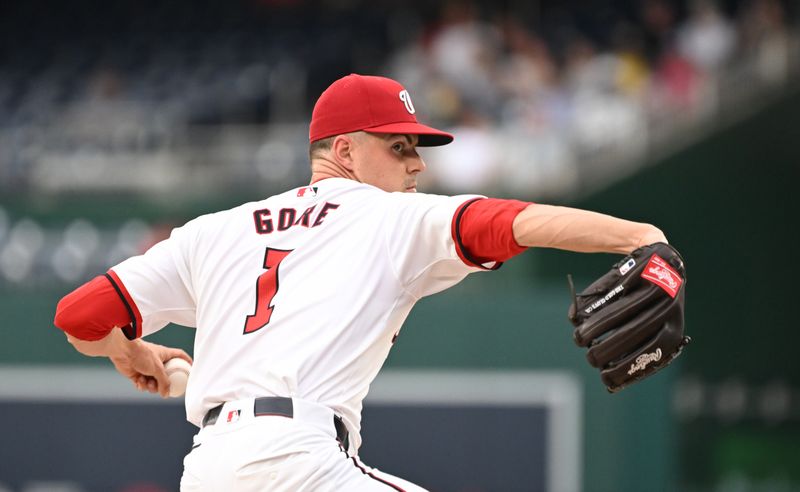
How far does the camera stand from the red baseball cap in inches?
160

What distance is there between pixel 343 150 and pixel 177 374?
97 centimetres

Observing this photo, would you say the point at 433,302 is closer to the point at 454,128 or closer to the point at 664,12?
the point at 454,128

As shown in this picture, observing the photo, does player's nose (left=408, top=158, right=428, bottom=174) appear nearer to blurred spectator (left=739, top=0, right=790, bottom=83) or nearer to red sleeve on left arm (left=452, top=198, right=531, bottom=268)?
red sleeve on left arm (left=452, top=198, right=531, bottom=268)

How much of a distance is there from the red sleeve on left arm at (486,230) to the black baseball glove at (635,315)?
0.24 m

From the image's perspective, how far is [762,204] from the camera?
36.9 feet

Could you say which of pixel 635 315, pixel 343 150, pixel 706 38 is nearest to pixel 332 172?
pixel 343 150

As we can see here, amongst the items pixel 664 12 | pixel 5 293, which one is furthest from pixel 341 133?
pixel 664 12

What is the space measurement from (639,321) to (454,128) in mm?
7533

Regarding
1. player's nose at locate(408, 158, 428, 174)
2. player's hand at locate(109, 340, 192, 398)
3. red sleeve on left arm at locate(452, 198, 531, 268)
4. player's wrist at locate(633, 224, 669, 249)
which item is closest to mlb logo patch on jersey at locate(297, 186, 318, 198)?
player's nose at locate(408, 158, 428, 174)

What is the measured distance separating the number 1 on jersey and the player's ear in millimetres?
431

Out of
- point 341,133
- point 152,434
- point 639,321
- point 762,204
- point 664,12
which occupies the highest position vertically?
point 664,12

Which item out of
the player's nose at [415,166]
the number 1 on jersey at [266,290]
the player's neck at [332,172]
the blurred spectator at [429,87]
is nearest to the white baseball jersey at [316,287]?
the number 1 on jersey at [266,290]

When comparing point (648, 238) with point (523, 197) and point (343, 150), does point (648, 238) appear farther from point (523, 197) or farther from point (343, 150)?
point (523, 197)

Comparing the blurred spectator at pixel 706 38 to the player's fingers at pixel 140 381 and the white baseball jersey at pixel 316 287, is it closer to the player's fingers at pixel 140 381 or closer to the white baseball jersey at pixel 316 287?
the player's fingers at pixel 140 381
